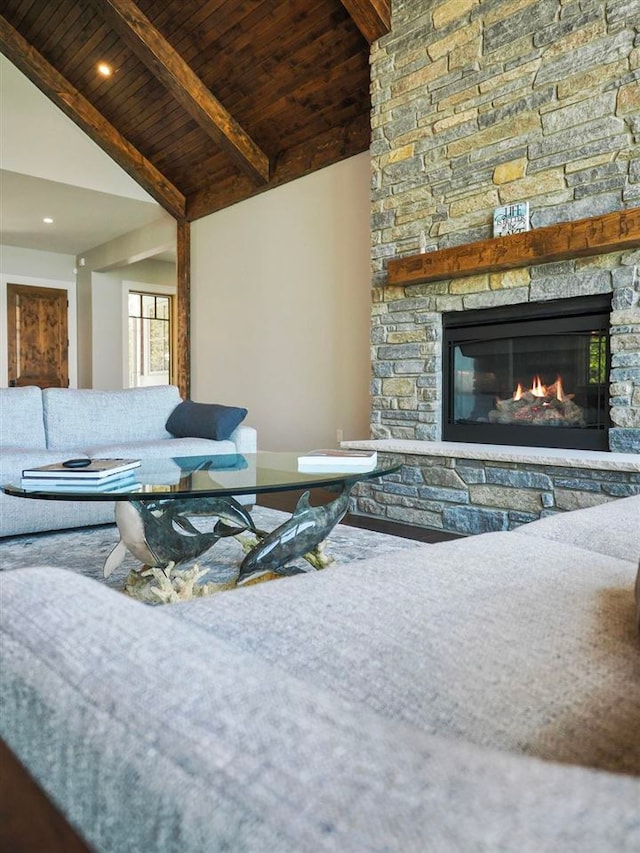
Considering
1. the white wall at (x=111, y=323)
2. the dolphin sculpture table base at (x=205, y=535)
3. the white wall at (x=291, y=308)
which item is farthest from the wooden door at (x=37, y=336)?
the dolphin sculpture table base at (x=205, y=535)

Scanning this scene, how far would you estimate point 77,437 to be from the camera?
3811 millimetres

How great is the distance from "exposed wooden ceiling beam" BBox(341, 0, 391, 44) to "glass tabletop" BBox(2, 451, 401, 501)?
287cm

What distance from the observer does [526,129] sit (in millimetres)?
3236

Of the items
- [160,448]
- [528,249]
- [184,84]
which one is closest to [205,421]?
[160,448]

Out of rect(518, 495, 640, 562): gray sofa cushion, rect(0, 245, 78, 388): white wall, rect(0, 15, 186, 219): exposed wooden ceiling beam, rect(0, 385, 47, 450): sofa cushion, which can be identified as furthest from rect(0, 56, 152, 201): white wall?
rect(518, 495, 640, 562): gray sofa cushion

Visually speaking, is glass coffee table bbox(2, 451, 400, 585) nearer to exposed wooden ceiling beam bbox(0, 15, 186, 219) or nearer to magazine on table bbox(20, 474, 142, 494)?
magazine on table bbox(20, 474, 142, 494)

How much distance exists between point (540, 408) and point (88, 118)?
514cm

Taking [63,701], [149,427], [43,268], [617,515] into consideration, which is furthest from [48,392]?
[43,268]

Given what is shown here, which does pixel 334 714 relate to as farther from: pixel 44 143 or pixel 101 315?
pixel 101 315

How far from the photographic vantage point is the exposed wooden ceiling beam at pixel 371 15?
3770 mm

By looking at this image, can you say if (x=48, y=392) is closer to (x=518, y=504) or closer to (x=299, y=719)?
(x=518, y=504)

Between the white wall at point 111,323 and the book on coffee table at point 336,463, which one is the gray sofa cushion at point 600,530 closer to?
the book on coffee table at point 336,463

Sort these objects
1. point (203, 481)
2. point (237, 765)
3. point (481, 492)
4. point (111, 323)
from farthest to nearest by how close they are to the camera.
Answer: point (111, 323)
point (481, 492)
point (203, 481)
point (237, 765)

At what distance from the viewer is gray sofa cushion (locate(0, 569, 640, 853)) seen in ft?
0.95
